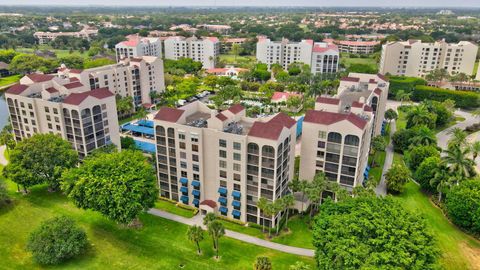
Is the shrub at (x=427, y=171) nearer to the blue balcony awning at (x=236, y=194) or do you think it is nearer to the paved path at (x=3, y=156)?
the blue balcony awning at (x=236, y=194)

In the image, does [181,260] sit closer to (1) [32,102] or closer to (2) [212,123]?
(2) [212,123]

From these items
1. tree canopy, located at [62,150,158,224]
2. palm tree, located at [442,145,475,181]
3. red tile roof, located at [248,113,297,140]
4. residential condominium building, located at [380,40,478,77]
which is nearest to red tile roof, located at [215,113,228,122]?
red tile roof, located at [248,113,297,140]

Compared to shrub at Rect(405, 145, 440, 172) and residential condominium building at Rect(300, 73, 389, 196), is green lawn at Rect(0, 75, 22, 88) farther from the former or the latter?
shrub at Rect(405, 145, 440, 172)

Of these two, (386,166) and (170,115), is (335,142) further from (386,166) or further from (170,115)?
(170,115)

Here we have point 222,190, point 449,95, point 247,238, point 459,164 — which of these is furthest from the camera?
point 449,95

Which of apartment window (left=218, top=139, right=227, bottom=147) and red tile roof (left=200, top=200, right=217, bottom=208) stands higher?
apartment window (left=218, top=139, right=227, bottom=147)

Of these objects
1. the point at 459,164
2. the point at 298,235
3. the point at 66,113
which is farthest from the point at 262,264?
the point at 66,113
